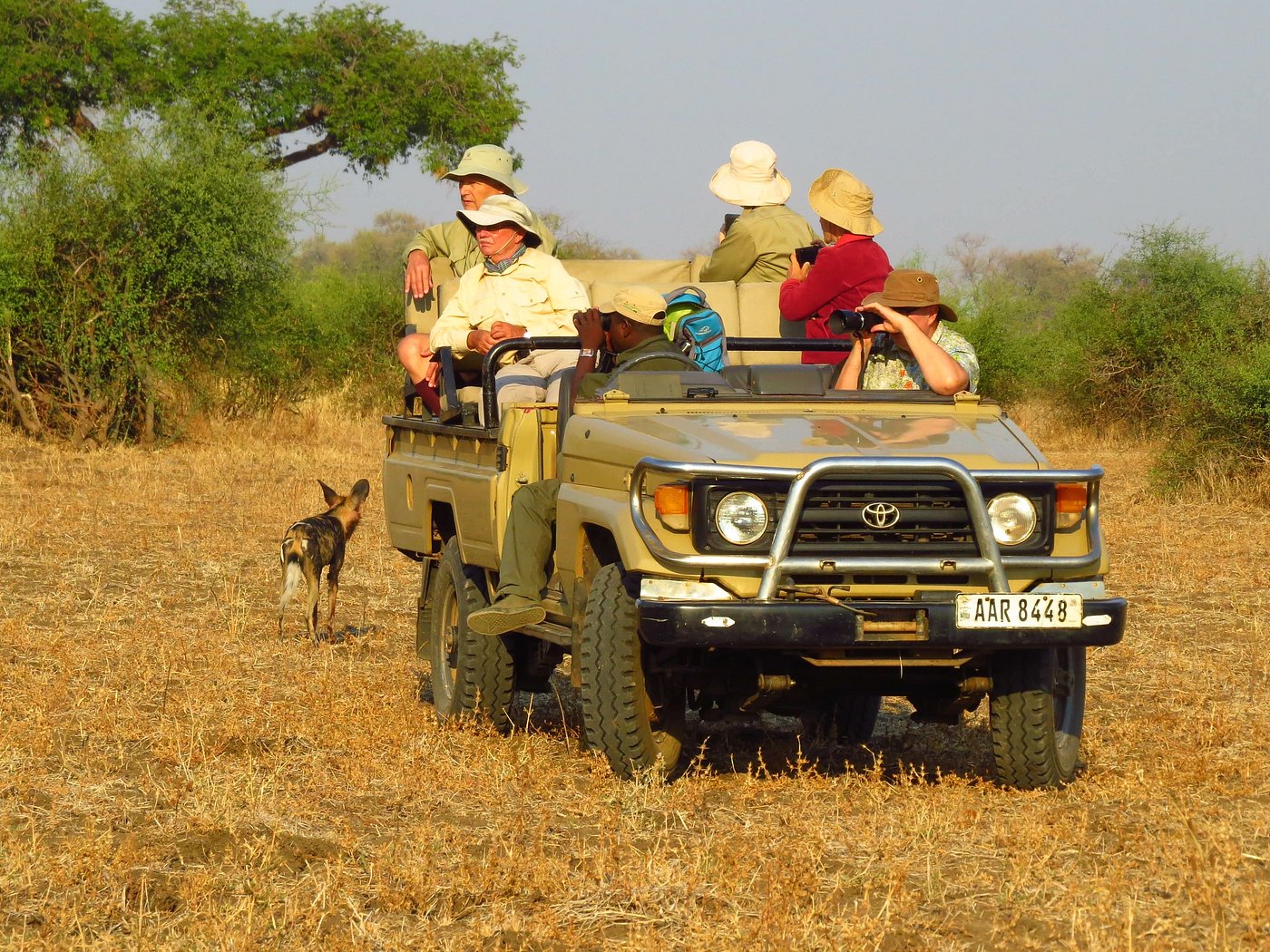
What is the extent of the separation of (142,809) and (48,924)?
119cm

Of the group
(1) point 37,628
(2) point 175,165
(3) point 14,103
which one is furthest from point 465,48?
(1) point 37,628

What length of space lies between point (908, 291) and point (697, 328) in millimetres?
908

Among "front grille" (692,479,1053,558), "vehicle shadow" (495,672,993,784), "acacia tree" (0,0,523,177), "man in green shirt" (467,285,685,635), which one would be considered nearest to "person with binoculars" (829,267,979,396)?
"man in green shirt" (467,285,685,635)

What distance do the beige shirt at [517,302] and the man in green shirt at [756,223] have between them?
1.57m

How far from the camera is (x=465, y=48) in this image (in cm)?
2978

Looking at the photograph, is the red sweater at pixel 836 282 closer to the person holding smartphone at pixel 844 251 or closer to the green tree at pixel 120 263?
the person holding smartphone at pixel 844 251

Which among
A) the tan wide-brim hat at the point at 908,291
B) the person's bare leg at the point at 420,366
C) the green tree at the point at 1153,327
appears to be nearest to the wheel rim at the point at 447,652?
the person's bare leg at the point at 420,366

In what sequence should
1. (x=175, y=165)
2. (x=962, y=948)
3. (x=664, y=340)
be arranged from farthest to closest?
(x=175, y=165) → (x=664, y=340) → (x=962, y=948)

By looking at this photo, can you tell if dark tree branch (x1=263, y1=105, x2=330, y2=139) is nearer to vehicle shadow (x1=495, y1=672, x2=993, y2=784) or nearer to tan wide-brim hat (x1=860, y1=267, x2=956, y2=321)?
vehicle shadow (x1=495, y1=672, x2=993, y2=784)

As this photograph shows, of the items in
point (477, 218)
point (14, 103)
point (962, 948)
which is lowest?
point (962, 948)

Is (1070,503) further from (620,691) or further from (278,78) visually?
(278,78)

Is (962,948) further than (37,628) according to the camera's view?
No

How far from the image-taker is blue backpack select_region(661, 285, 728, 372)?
6.86 metres

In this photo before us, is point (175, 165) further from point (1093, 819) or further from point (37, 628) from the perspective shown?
point (1093, 819)
